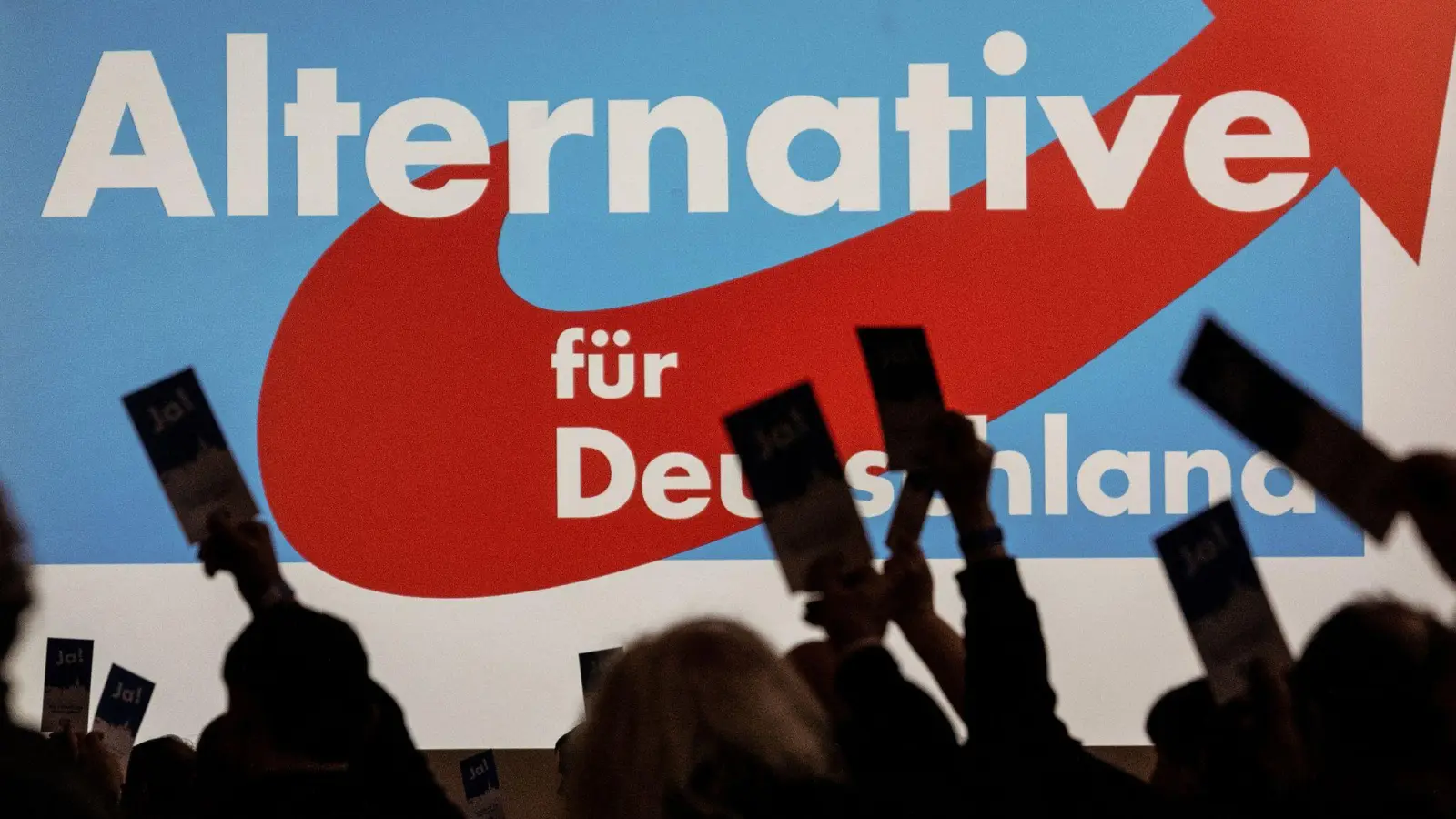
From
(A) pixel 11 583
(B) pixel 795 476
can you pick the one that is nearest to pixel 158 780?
(B) pixel 795 476

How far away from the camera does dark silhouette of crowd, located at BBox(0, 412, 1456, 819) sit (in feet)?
3.95

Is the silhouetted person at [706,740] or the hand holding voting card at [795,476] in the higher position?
the hand holding voting card at [795,476]

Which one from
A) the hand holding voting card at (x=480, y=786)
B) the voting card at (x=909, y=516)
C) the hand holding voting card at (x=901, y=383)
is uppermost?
the hand holding voting card at (x=901, y=383)

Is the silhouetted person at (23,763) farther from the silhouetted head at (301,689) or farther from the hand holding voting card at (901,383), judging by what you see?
the hand holding voting card at (901,383)

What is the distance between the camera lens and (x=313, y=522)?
3.82m

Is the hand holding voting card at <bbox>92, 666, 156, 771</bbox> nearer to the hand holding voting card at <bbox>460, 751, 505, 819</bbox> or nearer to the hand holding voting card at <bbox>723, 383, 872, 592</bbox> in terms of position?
the hand holding voting card at <bbox>460, 751, 505, 819</bbox>

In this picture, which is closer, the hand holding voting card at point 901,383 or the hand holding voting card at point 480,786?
the hand holding voting card at point 901,383

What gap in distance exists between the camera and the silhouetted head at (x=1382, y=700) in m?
1.26

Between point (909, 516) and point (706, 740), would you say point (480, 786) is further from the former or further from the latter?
point (706, 740)

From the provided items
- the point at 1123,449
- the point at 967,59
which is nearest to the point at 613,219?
the point at 967,59

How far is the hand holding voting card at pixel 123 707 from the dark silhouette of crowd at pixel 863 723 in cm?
117

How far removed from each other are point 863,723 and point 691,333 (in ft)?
8.14

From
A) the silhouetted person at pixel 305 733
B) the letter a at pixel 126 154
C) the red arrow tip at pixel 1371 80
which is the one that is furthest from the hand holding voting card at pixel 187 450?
the red arrow tip at pixel 1371 80

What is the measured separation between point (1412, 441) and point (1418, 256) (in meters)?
0.44
